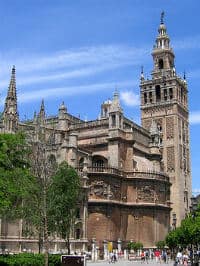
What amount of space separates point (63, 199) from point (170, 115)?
172 ft

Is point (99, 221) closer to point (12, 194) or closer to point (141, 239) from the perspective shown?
point (141, 239)

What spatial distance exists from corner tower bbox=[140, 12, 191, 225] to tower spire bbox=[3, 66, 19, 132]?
3581 centimetres

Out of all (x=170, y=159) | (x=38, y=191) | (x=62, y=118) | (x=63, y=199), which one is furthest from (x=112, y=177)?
(x=38, y=191)

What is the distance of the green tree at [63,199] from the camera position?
3331 cm

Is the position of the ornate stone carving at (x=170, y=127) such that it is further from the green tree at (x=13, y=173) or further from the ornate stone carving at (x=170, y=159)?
the green tree at (x=13, y=173)

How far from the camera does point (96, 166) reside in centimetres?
5881

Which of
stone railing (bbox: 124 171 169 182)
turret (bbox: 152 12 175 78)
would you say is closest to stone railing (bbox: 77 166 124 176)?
stone railing (bbox: 124 171 169 182)

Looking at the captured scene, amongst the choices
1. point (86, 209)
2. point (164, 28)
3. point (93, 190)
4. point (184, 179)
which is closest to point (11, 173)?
point (86, 209)

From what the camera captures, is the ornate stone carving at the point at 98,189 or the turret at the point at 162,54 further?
the turret at the point at 162,54

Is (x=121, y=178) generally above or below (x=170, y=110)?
below

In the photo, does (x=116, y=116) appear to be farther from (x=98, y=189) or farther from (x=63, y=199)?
(x=63, y=199)

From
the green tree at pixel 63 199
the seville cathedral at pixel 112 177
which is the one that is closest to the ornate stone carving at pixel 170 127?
the seville cathedral at pixel 112 177

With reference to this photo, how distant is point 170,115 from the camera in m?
83.6

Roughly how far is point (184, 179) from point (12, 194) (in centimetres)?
5662
